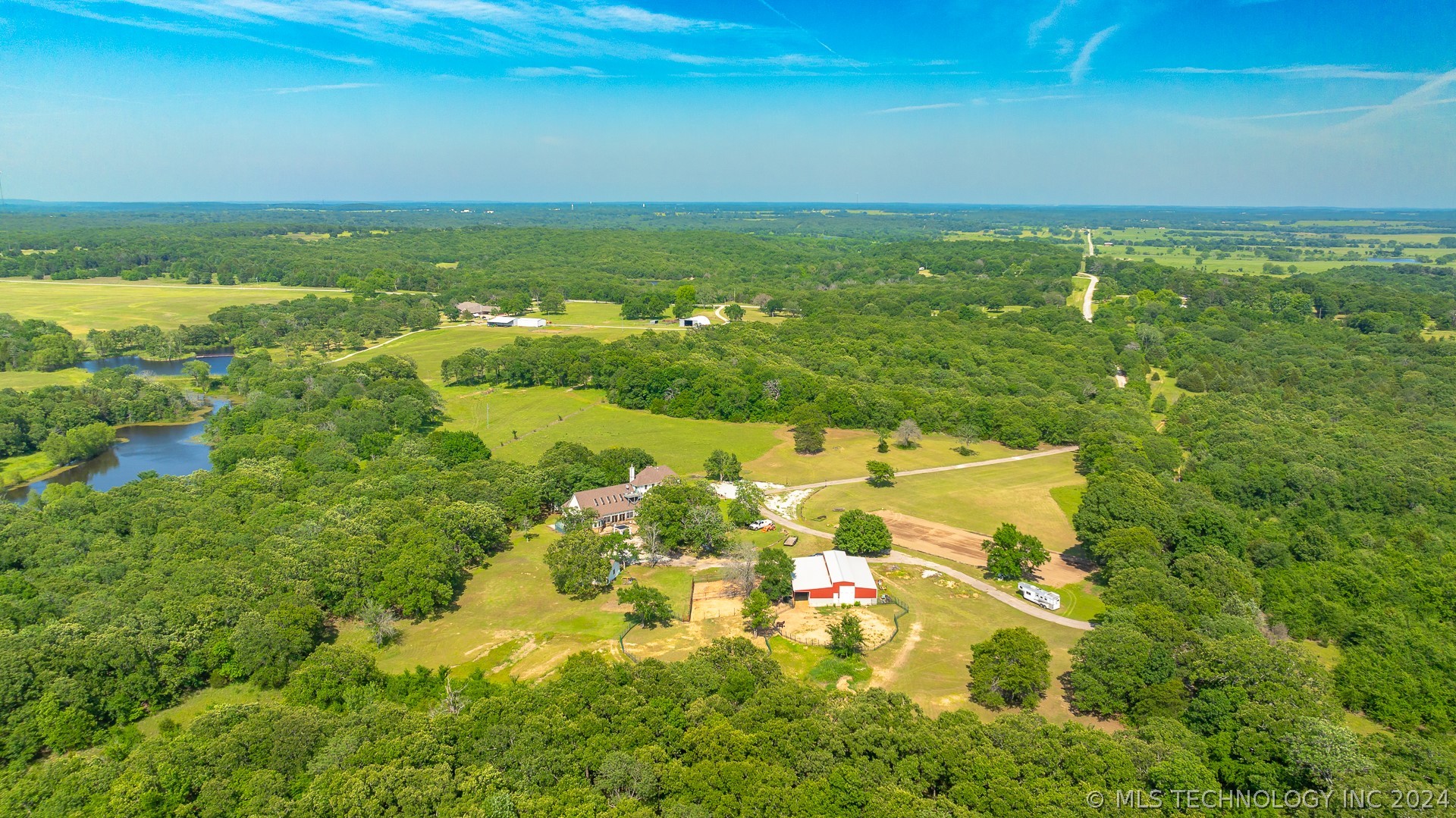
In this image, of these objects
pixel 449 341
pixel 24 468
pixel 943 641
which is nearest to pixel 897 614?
pixel 943 641

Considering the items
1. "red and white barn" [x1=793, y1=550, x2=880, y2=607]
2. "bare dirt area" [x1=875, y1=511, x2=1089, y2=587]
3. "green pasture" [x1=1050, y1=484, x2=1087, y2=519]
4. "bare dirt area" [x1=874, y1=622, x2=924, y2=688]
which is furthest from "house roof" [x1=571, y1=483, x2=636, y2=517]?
"green pasture" [x1=1050, y1=484, x2=1087, y2=519]

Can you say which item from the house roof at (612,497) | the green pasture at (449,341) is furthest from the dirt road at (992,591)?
the green pasture at (449,341)

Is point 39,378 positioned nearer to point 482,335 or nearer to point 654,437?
point 482,335

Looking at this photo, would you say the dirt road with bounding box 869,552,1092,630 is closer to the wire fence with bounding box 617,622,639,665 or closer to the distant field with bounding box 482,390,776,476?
the wire fence with bounding box 617,622,639,665

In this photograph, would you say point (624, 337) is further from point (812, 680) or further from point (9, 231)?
point (9, 231)

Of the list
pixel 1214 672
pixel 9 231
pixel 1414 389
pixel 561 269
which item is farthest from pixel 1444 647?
pixel 9 231

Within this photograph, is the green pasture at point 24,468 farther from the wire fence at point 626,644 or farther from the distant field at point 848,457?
the distant field at point 848,457
